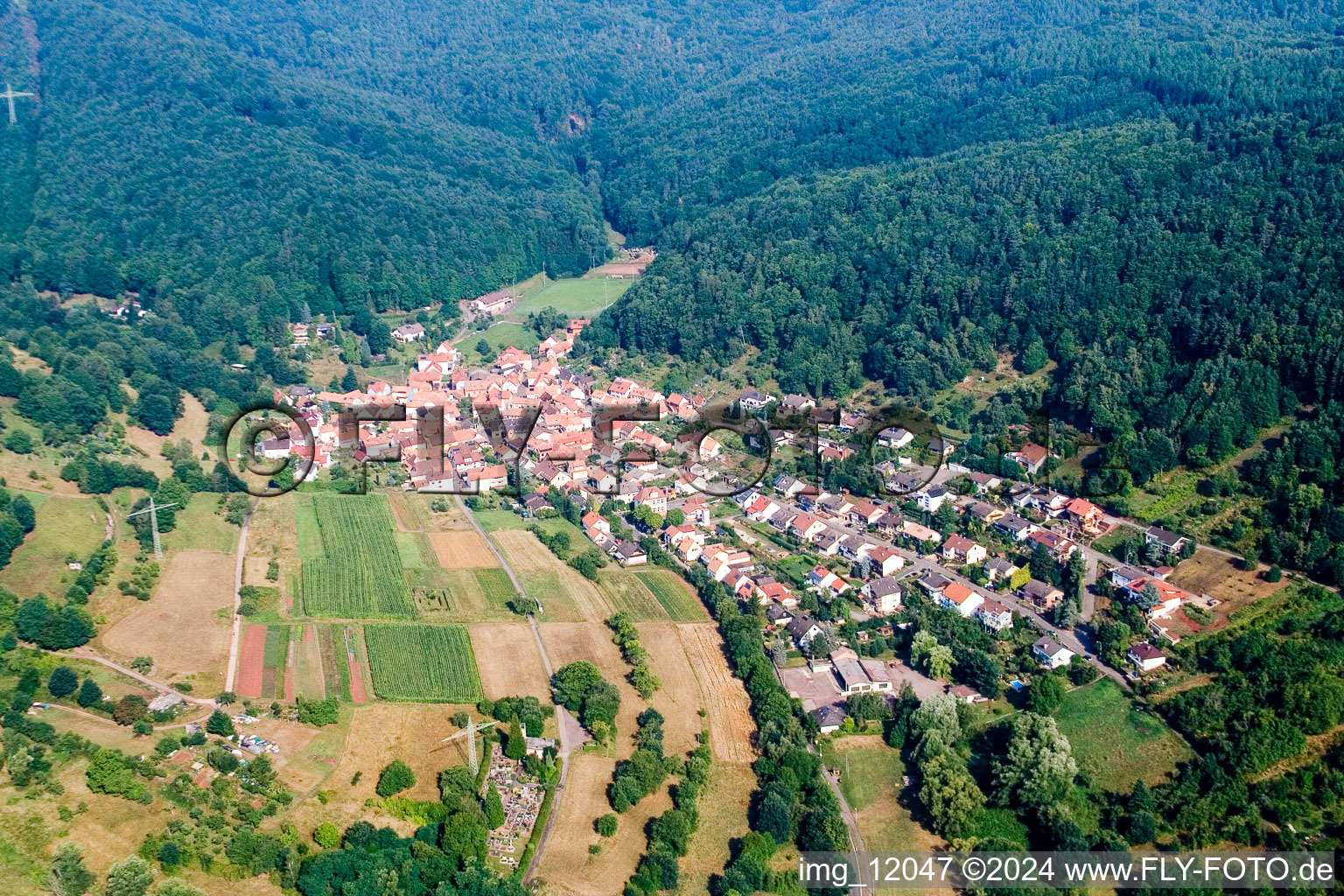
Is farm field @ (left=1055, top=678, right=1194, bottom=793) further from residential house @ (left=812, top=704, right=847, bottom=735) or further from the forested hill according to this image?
the forested hill

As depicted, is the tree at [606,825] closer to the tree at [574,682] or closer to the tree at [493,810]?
the tree at [493,810]

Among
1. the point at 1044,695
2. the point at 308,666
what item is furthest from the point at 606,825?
the point at 1044,695

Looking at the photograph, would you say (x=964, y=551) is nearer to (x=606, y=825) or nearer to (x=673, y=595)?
(x=673, y=595)

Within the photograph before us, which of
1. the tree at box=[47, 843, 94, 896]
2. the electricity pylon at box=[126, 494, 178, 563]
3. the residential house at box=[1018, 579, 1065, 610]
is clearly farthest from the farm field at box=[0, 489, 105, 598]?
the residential house at box=[1018, 579, 1065, 610]

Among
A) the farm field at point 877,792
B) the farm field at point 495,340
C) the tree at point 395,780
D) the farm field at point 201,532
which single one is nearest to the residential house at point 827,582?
the farm field at point 877,792

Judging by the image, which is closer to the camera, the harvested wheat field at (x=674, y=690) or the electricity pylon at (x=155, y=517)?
the harvested wheat field at (x=674, y=690)

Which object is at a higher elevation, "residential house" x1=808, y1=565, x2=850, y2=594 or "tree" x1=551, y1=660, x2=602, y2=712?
"tree" x1=551, y1=660, x2=602, y2=712
